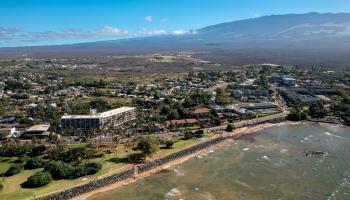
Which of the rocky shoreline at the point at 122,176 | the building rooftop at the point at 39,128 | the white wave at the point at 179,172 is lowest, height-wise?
the white wave at the point at 179,172

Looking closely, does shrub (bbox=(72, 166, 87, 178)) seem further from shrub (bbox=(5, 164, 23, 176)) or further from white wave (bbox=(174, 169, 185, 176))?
white wave (bbox=(174, 169, 185, 176))

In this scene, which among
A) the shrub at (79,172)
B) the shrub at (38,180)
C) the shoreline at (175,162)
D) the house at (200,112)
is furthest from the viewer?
the house at (200,112)

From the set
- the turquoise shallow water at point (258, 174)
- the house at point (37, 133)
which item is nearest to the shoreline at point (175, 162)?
the turquoise shallow water at point (258, 174)

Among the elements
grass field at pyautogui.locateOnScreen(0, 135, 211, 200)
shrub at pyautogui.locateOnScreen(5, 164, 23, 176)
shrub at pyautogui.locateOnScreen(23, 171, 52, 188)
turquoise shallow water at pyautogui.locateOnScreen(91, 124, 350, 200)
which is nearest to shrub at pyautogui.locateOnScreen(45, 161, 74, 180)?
grass field at pyautogui.locateOnScreen(0, 135, 211, 200)

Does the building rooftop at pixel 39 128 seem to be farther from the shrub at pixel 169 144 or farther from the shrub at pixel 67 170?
the shrub at pixel 169 144

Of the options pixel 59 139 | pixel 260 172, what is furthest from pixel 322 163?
pixel 59 139

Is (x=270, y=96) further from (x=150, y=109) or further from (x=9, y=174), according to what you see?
(x=9, y=174)
